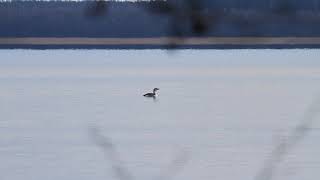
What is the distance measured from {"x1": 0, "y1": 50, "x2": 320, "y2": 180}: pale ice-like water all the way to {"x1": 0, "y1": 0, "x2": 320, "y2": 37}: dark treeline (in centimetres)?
47

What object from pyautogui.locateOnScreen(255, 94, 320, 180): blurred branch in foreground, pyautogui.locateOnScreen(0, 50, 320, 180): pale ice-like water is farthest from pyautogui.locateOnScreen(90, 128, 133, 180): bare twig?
pyautogui.locateOnScreen(255, 94, 320, 180): blurred branch in foreground

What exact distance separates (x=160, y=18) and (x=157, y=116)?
3.15 m

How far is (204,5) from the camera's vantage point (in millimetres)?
466

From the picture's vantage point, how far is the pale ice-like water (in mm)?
2330

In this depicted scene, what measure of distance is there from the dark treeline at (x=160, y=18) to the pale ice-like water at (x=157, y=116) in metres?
0.47

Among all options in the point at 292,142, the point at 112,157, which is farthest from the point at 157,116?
the point at 292,142

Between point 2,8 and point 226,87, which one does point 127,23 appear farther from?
point 226,87

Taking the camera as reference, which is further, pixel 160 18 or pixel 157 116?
pixel 157 116

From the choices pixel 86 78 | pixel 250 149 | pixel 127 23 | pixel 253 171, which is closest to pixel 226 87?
pixel 86 78

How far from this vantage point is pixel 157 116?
3613mm

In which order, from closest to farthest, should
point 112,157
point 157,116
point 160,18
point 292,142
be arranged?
point 160,18, point 292,142, point 112,157, point 157,116

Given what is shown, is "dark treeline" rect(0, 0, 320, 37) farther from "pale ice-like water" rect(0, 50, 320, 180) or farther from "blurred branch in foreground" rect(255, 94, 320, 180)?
"pale ice-like water" rect(0, 50, 320, 180)

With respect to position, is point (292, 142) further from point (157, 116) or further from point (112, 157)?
point (157, 116)

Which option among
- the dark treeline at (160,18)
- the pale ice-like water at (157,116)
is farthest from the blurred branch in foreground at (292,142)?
the dark treeline at (160,18)
